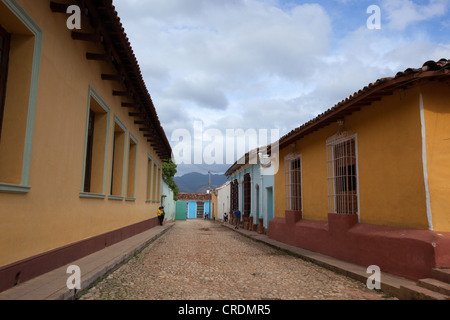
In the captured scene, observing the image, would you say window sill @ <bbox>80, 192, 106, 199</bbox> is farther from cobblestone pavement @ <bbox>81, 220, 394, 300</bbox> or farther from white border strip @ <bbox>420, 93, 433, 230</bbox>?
white border strip @ <bbox>420, 93, 433, 230</bbox>

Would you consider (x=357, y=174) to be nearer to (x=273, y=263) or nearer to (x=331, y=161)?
(x=331, y=161)

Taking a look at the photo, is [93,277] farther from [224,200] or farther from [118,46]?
[224,200]

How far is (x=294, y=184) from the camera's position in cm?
1106

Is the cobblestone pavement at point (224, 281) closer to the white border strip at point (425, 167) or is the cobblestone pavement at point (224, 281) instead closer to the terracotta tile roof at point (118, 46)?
the white border strip at point (425, 167)

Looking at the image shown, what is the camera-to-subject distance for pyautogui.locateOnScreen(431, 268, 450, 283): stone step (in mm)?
4562

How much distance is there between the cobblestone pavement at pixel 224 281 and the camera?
4.70 metres

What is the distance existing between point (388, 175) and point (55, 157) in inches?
224

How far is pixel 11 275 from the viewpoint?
401 centimetres

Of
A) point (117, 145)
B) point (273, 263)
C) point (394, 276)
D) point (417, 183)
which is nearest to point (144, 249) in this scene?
point (117, 145)

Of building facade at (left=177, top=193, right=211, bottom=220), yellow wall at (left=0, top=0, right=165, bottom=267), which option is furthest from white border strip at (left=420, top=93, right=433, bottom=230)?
building facade at (left=177, top=193, right=211, bottom=220)

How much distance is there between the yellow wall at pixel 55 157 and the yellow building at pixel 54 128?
14 mm

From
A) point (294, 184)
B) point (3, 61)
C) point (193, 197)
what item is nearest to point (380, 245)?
point (294, 184)

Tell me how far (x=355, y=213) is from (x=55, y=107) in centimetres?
615

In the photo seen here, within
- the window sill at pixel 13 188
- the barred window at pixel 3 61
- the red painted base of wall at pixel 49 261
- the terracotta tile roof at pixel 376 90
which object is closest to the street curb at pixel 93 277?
the red painted base of wall at pixel 49 261
